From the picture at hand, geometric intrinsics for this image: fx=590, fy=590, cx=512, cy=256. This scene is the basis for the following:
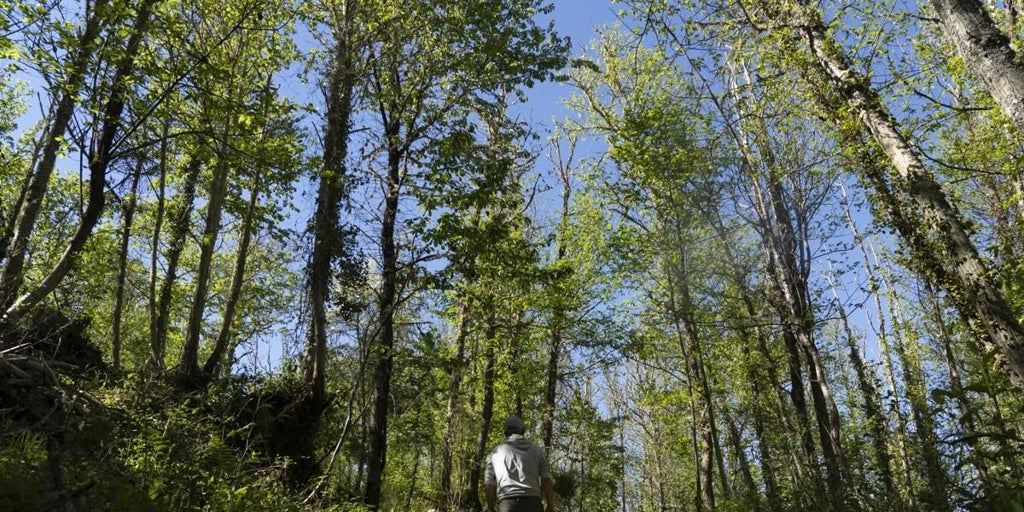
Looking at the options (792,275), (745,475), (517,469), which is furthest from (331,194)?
(745,475)

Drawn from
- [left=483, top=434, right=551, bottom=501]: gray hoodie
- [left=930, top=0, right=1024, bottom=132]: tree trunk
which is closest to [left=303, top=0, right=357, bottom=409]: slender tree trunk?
[left=483, top=434, right=551, bottom=501]: gray hoodie

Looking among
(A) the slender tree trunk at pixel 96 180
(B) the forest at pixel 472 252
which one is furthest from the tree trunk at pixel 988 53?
(A) the slender tree trunk at pixel 96 180

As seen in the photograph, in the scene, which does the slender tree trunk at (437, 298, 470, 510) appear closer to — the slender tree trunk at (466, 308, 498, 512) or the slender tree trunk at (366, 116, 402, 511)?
the slender tree trunk at (466, 308, 498, 512)

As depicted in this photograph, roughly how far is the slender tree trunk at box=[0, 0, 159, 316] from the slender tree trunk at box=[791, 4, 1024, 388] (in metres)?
7.64

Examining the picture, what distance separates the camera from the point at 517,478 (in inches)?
221

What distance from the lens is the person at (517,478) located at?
555 cm

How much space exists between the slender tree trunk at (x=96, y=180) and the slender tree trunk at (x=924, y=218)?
301 inches

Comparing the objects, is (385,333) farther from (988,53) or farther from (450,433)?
(988,53)

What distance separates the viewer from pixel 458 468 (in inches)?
638

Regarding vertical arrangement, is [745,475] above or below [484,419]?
below

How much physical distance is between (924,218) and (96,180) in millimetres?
8415

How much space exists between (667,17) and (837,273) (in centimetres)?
715

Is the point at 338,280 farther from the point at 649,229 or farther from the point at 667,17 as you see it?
the point at 649,229

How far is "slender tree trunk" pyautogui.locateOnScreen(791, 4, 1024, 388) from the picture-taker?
4.83 metres
